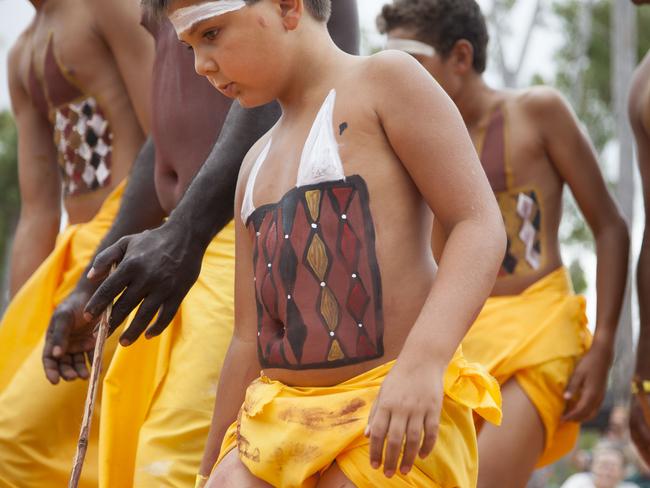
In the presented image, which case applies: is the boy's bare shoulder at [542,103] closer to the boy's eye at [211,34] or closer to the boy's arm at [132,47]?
the boy's arm at [132,47]

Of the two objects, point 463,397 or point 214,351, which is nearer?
point 463,397

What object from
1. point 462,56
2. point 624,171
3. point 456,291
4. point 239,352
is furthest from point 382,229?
point 624,171

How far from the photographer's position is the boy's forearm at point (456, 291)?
7.81 ft

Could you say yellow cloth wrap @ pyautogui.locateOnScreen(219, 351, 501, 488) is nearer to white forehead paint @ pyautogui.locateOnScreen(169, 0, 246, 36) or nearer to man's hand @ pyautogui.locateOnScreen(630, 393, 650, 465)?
white forehead paint @ pyautogui.locateOnScreen(169, 0, 246, 36)

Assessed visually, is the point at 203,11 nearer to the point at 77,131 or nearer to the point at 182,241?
the point at 182,241

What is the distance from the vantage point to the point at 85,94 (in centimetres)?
454

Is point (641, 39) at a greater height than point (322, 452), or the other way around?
point (322, 452)

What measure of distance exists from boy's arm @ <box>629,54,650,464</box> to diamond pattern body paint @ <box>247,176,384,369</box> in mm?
2411

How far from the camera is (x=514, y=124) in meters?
4.77

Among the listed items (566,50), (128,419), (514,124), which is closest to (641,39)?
(566,50)

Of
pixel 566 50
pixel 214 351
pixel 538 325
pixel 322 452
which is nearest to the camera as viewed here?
pixel 322 452

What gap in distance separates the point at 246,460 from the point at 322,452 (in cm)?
21

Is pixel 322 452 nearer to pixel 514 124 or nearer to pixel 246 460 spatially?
pixel 246 460

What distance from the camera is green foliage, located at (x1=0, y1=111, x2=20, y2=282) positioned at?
30312 millimetres
